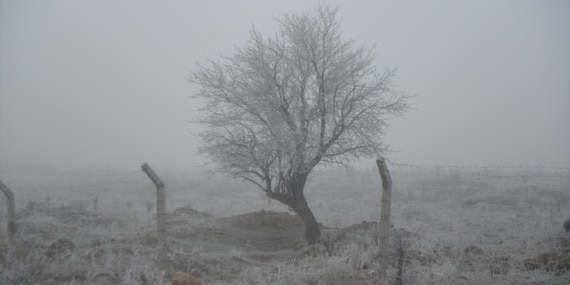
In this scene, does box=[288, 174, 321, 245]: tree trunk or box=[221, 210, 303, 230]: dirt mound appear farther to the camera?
box=[221, 210, 303, 230]: dirt mound

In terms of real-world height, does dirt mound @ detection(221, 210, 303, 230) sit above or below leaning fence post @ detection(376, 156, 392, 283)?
below

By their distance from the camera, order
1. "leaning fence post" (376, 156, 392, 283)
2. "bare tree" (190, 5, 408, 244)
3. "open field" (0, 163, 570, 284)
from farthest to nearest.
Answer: "bare tree" (190, 5, 408, 244)
"open field" (0, 163, 570, 284)
"leaning fence post" (376, 156, 392, 283)

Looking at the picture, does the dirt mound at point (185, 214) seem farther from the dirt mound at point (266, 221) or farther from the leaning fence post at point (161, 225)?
the leaning fence post at point (161, 225)

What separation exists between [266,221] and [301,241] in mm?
3169

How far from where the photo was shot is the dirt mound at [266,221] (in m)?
16.6

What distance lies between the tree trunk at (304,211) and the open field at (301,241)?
445mm

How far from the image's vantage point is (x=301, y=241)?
1412 cm

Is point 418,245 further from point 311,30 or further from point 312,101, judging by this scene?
point 311,30

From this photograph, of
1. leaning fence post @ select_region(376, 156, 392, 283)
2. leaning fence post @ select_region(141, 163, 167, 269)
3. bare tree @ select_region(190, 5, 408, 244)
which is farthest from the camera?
bare tree @ select_region(190, 5, 408, 244)

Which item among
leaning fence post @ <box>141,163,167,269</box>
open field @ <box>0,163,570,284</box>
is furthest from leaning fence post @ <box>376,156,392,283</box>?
leaning fence post @ <box>141,163,167,269</box>

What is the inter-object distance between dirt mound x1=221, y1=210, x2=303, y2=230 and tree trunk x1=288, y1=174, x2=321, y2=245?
2.98 metres

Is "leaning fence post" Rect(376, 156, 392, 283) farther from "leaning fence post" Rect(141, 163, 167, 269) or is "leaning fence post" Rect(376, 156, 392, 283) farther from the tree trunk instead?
the tree trunk

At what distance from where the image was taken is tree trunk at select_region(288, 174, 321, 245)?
13648mm

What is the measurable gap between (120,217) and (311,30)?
449 inches
